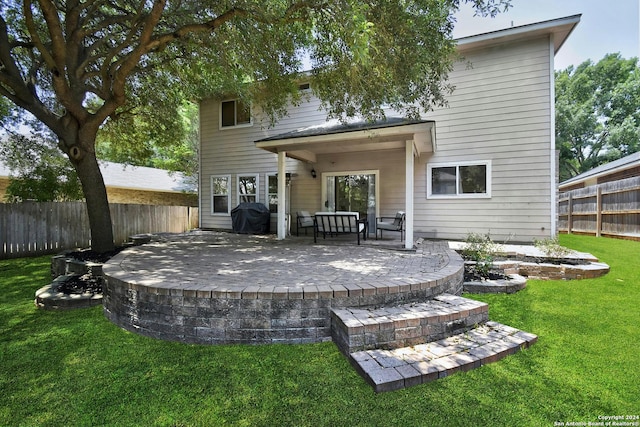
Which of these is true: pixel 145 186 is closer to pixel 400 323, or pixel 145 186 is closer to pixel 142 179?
pixel 142 179

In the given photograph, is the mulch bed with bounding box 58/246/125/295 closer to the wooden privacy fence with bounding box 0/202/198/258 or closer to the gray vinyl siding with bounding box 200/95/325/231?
A: the wooden privacy fence with bounding box 0/202/198/258

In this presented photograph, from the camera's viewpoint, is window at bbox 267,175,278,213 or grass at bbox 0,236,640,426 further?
window at bbox 267,175,278,213

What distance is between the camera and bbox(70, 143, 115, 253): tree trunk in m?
6.00

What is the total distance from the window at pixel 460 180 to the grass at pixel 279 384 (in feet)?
16.5

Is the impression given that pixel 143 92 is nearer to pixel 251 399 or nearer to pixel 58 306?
pixel 58 306

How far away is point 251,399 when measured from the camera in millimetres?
2057

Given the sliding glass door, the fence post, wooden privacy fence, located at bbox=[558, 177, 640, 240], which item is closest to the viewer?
the sliding glass door

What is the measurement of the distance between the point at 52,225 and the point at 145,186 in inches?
343

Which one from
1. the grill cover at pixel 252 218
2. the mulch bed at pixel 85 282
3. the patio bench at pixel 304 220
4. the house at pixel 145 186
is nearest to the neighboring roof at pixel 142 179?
the house at pixel 145 186

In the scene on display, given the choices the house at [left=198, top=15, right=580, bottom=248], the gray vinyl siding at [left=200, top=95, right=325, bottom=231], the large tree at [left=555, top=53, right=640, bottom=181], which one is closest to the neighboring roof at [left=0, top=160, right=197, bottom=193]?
the gray vinyl siding at [left=200, top=95, right=325, bottom=231]

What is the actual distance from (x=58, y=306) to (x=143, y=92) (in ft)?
22.1

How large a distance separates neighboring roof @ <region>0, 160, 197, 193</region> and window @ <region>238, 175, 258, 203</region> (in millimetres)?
8560

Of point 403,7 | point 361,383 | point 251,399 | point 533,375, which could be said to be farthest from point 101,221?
point 533,375

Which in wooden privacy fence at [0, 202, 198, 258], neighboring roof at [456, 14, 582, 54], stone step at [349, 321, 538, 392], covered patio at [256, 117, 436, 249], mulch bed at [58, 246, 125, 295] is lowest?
stone step at [349, 321, 538, 392]
